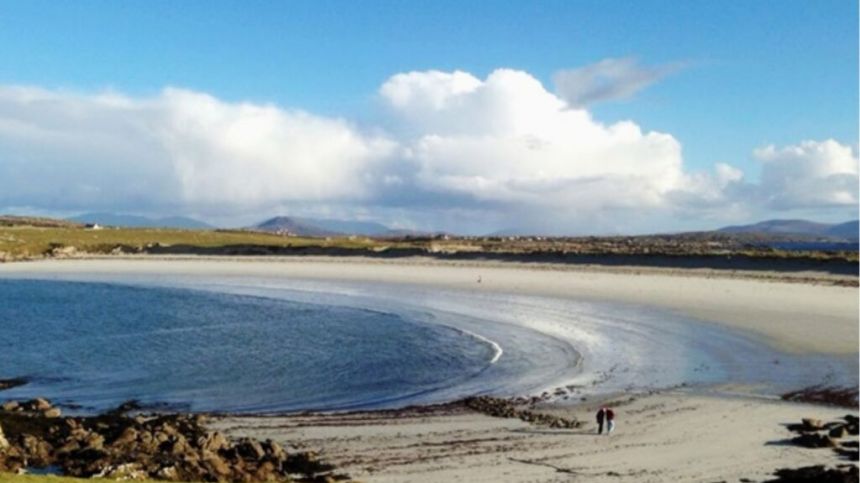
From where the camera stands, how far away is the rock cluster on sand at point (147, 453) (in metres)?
20.2

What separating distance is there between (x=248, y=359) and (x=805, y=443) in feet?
88.9

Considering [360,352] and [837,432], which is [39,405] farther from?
[837,432]

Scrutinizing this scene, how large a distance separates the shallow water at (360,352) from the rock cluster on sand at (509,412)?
72.0 inches

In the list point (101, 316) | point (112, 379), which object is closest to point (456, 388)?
point (112, 379)

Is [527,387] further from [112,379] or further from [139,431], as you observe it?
[112,379]

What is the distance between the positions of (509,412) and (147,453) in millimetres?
12099

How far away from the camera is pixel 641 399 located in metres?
29.8

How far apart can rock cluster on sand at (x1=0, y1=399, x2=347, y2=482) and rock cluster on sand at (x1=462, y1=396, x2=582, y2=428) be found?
25.6 ft

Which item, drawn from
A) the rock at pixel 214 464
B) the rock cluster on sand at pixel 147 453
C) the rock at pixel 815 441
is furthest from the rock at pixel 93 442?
the rock at pixel 815 441

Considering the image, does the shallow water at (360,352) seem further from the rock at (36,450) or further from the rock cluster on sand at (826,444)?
the rock at (36,450)

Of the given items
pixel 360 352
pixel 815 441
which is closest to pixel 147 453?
pixel 815 441

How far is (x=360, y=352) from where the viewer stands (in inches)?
1660

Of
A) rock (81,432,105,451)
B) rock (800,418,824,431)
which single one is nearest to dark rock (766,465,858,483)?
rock (800,418,824,431)

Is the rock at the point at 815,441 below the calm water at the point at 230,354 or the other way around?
the other way around
